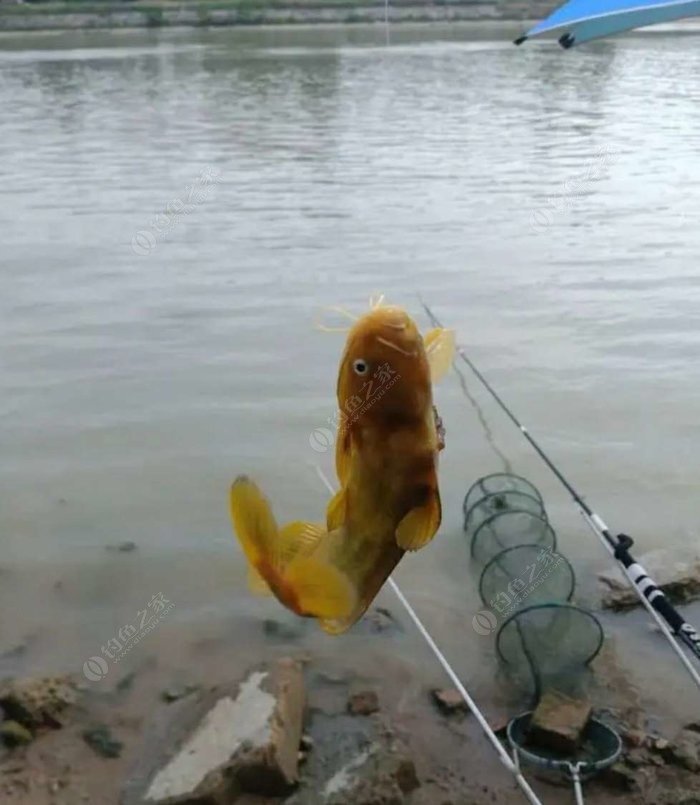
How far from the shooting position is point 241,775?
14.6ft

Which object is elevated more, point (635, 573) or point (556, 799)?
point (635, 573)

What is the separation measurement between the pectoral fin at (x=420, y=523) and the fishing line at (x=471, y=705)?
201cm

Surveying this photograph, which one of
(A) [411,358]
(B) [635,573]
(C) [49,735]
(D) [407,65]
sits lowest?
(D) [407,65]

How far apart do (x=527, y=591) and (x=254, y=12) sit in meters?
60.9

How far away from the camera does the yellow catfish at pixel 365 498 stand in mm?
2516

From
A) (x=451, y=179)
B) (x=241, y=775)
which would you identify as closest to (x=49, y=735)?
(x=241, y=775)

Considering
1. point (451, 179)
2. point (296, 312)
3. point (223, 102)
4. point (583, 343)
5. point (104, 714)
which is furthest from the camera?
point (223, 102)

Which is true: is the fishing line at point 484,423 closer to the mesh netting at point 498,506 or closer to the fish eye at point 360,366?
the mesh netting at point 498,506

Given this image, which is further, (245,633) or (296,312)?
(296,312)

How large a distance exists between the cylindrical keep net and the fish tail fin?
2158 millimetres

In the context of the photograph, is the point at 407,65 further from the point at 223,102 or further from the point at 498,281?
the point at 498,281

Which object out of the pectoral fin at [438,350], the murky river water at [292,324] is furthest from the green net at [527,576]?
the pectoral fin at [438,350]

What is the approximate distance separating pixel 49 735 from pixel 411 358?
11.0ft

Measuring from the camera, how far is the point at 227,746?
454 cm
